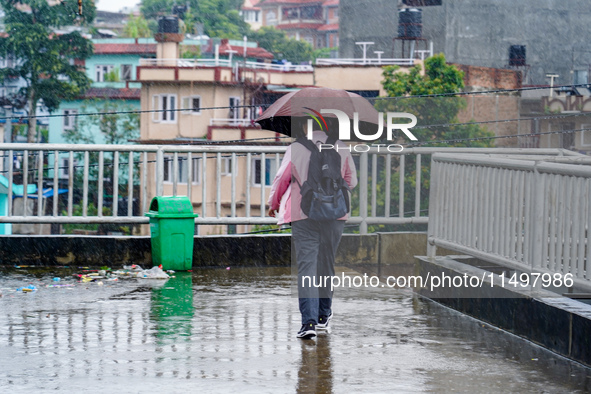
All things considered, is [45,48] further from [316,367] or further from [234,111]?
[316,367]

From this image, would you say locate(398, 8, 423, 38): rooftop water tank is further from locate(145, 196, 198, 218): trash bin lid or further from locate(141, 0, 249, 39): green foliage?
locate(141, 0, 249, 39): green foliage

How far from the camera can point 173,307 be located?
7.95m

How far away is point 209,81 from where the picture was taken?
5228 cm

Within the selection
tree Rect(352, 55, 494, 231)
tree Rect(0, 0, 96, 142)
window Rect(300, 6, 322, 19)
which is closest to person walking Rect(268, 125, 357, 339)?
tree Rect(352, 55, 494, 231)

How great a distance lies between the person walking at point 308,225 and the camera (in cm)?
688

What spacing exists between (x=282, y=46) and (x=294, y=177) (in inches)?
3916

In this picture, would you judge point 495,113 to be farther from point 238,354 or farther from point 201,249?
point 238,354

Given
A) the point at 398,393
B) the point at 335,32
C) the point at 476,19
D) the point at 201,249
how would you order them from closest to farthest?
1. the point at 398,393
2. the point at 201,249
3. the point at 476,19
4. the point at 335,32

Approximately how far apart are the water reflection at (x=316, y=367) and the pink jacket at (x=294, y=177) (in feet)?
2.94

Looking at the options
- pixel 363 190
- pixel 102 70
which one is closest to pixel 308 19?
pixel 102 70

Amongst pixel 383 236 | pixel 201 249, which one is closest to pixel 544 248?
pixel 383 236

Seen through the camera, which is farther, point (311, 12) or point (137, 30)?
point (311, 12)

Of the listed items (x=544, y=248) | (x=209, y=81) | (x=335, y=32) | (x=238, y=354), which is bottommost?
(x=238, y=354)

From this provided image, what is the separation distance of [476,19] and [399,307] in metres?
44.9
